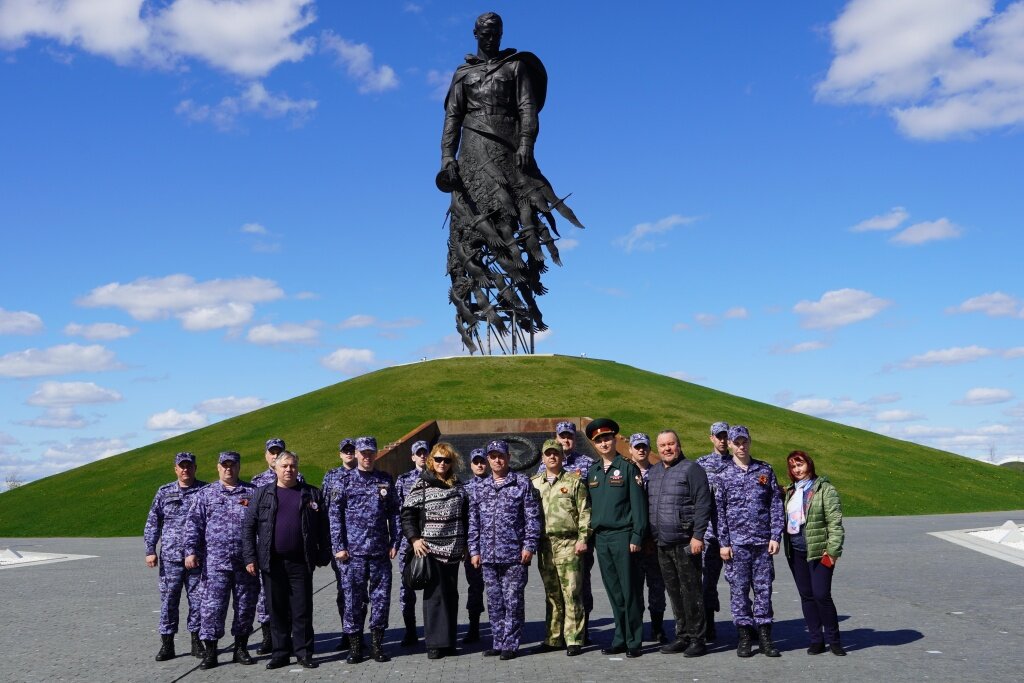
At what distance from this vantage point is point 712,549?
8648 millimetres

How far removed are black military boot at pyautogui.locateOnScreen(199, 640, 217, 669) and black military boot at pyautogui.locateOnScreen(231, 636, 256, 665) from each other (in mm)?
226

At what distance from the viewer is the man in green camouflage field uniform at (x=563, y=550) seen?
8297mm

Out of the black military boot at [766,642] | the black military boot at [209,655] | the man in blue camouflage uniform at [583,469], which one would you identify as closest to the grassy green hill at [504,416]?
the man in blue camouflage uniform at [583,469]

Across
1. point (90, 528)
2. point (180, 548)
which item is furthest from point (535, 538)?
point (90, 528)

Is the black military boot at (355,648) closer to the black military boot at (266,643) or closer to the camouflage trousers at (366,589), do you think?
the camouflage trousers at (366,589)

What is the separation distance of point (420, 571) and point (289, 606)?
120 cm

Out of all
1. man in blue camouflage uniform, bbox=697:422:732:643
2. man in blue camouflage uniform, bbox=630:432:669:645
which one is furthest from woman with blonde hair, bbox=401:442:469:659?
man in blue camouflage uniform, bbox=697:422:732:643

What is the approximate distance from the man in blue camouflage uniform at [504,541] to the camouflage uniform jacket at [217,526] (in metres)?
2.07

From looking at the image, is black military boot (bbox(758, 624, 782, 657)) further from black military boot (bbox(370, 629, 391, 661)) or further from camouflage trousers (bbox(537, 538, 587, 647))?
black military boot (bbox(370, 629, 391, 661))

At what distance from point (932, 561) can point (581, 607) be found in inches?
336

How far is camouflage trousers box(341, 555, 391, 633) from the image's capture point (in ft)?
27.2

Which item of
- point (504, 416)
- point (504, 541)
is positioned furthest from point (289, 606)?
point (504, 416)

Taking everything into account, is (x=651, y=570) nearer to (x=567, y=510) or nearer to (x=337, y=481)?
(x=567, y=510)

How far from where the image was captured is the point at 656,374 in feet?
128
